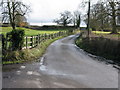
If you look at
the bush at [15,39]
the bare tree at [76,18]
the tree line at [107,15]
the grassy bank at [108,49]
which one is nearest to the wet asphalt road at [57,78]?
the bush at [15,39]

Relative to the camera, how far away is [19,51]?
10.3 meters

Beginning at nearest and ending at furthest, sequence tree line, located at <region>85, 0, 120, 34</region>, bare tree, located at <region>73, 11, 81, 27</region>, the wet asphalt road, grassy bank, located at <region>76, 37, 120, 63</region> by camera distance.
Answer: the wet asphalt road
grassy bank, located at <region>76, 37, 120, 63</region>
tree line, located at <region>85, 0, 120, 34</region>
bare tree, located at <region>73, 11, 81, 27</region>

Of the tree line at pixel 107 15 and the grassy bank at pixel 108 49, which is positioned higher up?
the tree line at pixel 107 15

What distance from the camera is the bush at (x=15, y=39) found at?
10.5 meters

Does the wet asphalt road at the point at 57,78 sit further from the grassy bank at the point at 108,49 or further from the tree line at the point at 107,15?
the tree line at the point at 107,15

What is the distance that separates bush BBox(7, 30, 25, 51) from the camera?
1053 centimetres

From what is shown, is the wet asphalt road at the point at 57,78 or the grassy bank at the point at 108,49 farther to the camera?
the grassy bank at the point at 108,49

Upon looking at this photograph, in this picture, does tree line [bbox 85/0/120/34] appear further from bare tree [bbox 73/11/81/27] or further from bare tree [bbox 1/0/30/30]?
bare tree [bbox 73/11/81/27]

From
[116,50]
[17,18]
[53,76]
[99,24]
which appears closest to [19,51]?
[53,76]

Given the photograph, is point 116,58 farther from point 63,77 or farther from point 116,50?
point 63,77

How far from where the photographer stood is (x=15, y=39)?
1065cm

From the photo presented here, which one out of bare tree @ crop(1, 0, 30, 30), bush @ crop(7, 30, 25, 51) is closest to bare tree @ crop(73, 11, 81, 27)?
bare tree @ crop(1, 0, 30, 30)

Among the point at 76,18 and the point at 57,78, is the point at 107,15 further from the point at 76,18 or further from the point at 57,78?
the point at 76,18

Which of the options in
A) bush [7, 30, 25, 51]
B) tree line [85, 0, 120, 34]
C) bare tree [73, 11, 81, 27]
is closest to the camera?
bush [7, 30, 25, 51]
